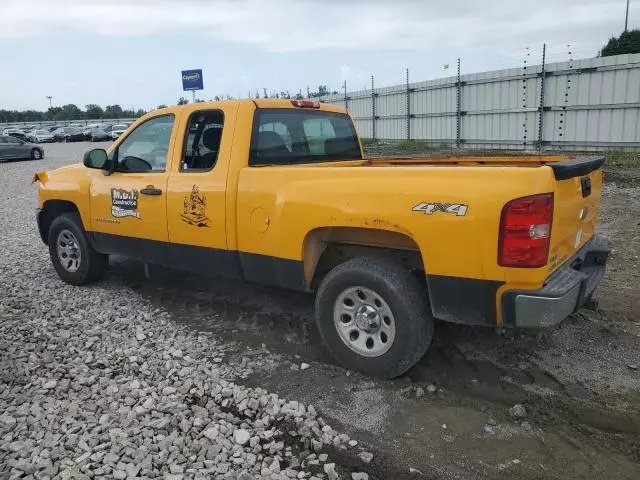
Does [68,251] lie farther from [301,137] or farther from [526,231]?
[526,231]

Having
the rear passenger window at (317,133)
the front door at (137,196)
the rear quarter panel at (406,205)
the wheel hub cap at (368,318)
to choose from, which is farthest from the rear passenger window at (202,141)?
the wheel hub cap at (368,318)

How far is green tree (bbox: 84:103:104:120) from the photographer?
254ft

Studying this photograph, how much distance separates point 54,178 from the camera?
19.6 feet

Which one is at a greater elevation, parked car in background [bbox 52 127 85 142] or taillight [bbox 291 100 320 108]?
taillight [bbox 291 100 320 108]

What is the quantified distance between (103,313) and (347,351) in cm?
261

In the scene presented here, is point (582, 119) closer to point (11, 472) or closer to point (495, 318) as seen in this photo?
point (495, 318)

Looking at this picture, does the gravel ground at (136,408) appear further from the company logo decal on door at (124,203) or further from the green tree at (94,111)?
the green tree at (94,111)

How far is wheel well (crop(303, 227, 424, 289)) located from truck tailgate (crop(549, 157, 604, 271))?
0.86m

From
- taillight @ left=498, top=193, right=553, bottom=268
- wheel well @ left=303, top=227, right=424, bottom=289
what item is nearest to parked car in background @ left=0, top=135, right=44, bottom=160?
wheel well @ left=303, top=227, right=424, bottom=289

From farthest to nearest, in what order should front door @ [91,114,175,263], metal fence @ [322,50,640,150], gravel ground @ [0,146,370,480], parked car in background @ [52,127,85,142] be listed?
parked car in background @ [52,127,85,142]
metal fence @ [322,50,640,150]
front door @ [91,114,175,263]
gravel ground @ [0,146,370,480]

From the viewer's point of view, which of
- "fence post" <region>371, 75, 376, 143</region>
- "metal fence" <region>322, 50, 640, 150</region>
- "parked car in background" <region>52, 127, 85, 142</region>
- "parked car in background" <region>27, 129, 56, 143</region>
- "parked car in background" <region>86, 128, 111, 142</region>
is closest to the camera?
"metal fence" <region>322, 50, 640, 150</region>

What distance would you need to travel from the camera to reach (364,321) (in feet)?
12.2

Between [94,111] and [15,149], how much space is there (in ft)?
195

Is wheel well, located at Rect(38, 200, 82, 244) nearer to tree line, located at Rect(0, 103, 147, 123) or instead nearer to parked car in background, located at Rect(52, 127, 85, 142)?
parked car in background, located at Rect(52, 127, 85, 142)
